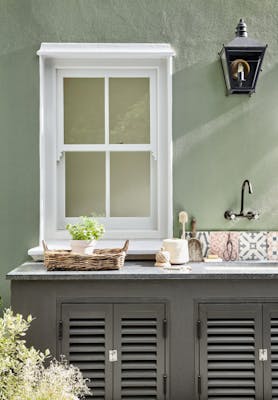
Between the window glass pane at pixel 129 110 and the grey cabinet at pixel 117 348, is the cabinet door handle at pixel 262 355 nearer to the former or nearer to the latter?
the grey cabinet at pixel 117 348

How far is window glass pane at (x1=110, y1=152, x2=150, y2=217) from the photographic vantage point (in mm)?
4133

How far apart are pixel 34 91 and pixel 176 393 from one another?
2438 millimetres

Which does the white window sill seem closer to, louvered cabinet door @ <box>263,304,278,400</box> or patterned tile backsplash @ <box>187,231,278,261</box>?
patterned tile backsplash @ <box>187,231,278,261</box>

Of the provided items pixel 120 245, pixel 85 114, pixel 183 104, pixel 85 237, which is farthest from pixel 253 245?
pixel 85 114

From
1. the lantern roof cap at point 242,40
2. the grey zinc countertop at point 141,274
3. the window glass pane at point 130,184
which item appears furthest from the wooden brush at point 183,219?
the lantern roof cap at point 242,40

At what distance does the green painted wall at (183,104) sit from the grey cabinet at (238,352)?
32.8 inches

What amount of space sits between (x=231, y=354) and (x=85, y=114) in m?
2.14

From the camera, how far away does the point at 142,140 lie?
413cm

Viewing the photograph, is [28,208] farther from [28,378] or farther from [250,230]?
[250,230]

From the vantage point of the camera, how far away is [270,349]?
133 inches

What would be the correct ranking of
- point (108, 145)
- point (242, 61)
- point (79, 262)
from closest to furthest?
1. point (79, 262)
2. point (242, 61)
3. point (108, 145)

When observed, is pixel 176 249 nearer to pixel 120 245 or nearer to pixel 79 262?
pixel 120 245

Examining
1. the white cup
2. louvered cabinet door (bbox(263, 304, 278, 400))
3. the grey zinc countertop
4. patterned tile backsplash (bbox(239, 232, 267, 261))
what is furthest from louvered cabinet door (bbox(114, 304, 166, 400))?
patterned tile backsplash (bbox(239, 232, 267, 261))

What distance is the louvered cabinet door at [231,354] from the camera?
3.36 meters
